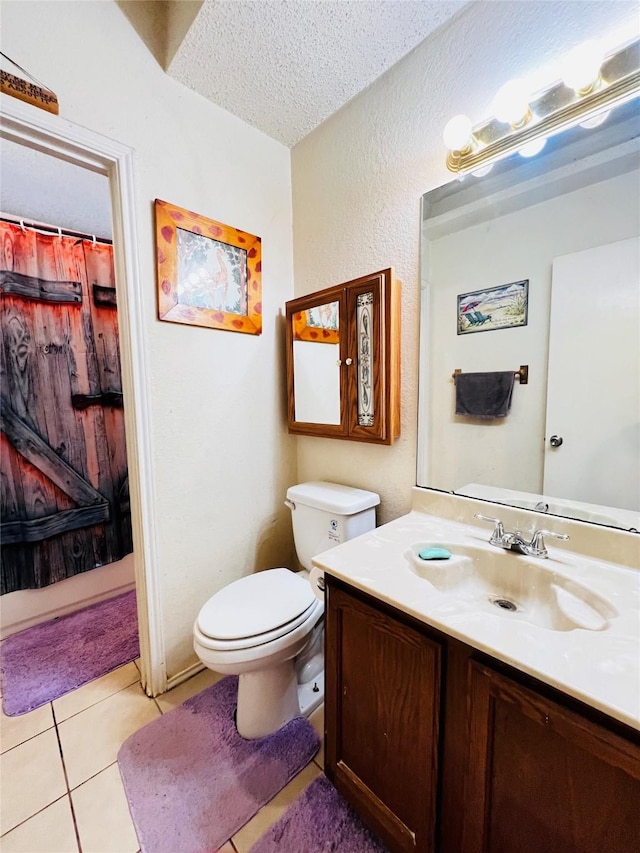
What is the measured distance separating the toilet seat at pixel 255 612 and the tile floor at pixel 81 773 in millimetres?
457

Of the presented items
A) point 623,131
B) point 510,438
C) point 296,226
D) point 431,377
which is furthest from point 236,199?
point 510,438

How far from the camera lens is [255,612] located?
116 cm

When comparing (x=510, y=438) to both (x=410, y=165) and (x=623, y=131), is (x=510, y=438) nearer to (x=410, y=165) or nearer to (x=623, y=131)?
(x=623, y=131)

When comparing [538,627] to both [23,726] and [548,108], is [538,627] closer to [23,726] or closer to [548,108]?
[548,108]

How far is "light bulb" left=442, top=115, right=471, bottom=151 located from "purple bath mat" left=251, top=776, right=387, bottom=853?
198 centimetres

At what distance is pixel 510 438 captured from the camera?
3.58 ft

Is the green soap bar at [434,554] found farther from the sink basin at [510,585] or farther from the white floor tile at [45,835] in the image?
the white floor tile at [45,835]

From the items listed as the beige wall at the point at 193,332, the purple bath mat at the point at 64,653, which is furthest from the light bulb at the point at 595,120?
the purple bath mat at the point at 64,653

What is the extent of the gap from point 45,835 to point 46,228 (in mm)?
2334

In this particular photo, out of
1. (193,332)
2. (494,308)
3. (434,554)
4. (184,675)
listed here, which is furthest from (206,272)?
(184,675)

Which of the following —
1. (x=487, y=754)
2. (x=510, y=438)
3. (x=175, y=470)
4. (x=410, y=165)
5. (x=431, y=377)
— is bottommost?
(x=487, y=754)

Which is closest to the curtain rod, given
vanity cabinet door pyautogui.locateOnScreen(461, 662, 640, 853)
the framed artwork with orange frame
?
the framed artwork with orange frame

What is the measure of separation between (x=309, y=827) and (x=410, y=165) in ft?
6.79

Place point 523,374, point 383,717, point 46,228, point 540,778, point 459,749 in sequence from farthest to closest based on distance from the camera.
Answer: point 46,228 < point 523,374 < point 383,717 < point 459,749 < point 540,778
